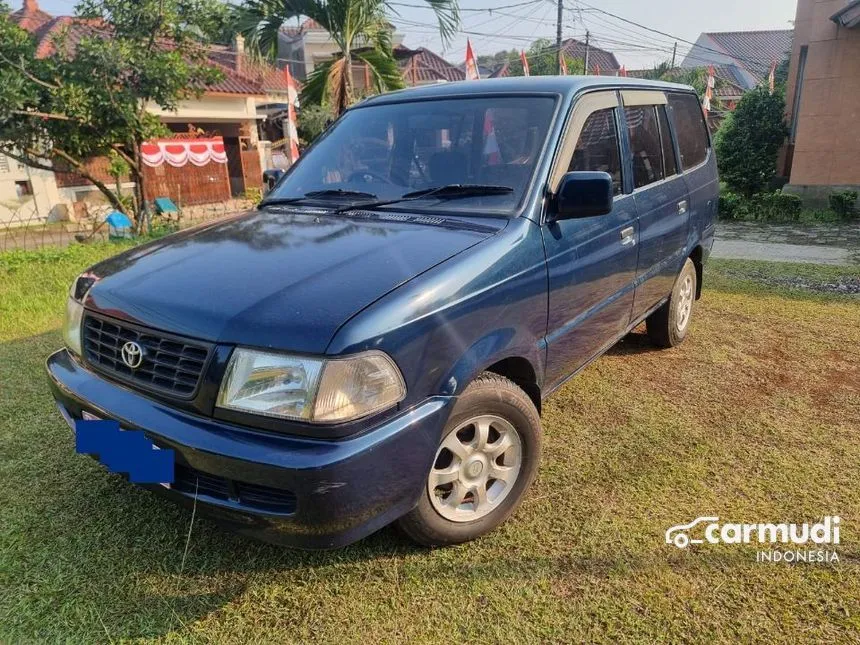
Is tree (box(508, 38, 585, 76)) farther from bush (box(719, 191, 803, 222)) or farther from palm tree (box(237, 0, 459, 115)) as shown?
palm tree (box(237, 0, 459, 115))

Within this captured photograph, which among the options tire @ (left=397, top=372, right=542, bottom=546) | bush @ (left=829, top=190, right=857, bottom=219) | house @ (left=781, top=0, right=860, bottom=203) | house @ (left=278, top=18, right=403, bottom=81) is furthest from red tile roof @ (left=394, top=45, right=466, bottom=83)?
tire @ (left=397, top=372, right=542, bottom=546)

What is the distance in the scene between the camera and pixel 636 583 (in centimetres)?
221

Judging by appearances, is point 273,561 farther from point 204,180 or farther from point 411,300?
point 204,180

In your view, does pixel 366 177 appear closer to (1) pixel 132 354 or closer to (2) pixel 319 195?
(2) pixel 319 195

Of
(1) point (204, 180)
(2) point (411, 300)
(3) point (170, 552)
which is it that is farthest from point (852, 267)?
(1) point (204, 180)

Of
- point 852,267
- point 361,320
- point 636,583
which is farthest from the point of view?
point 852,267

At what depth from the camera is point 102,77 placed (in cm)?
816

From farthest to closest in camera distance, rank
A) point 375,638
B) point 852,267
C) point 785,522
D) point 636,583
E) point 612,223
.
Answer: point 852,267, point 612,223, point 785,522, point 636,583, point 375,638

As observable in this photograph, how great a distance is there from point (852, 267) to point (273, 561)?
23.6ft

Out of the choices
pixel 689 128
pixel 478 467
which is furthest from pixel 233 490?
pixel 689 128

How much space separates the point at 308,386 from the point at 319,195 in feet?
4.96

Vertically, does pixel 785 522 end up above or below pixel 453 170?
below

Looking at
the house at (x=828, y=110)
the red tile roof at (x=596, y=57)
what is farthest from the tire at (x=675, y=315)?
the red tile roof at (x=596, y=57)

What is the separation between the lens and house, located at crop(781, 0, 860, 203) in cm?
Result: 1012
